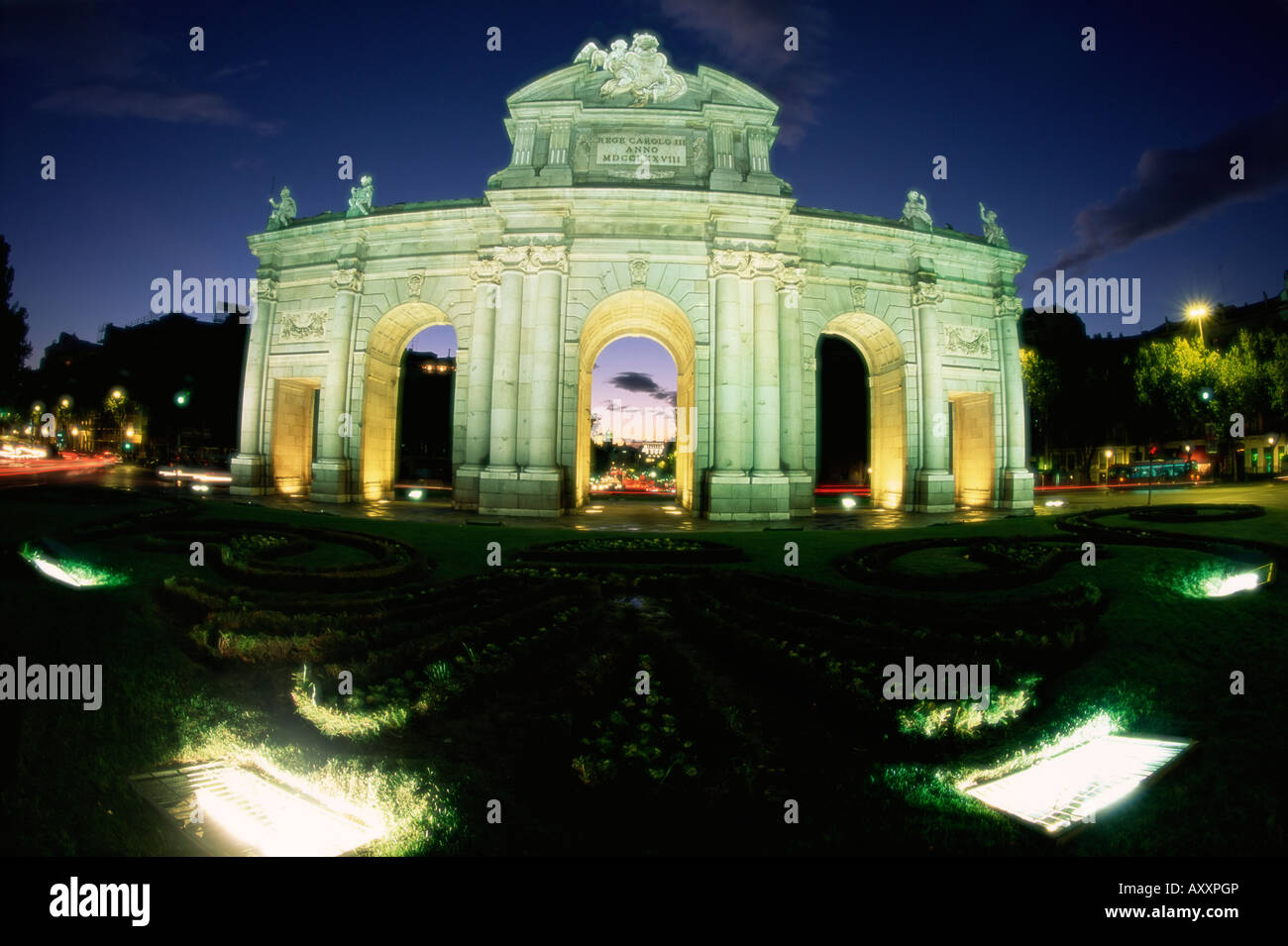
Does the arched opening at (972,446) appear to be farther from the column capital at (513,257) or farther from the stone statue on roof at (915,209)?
the column capital at (513,257)

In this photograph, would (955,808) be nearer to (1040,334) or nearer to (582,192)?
(582,192)

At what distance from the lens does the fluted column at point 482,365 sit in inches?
908

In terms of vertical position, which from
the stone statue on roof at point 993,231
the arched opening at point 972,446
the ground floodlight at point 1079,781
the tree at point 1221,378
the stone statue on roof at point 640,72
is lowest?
the ground floodlight at point 1079,781

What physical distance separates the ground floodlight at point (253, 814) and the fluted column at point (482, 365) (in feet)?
65.2

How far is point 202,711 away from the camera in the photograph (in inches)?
178

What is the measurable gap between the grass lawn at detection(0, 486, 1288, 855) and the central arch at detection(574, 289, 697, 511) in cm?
1636

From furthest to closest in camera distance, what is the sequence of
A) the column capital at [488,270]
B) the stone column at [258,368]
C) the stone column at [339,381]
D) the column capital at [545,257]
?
the stone column at [258,368]
the stone column at [339,381]
the column capital at [488,270]
the column capital at [545,257]

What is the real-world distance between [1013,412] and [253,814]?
31031mm

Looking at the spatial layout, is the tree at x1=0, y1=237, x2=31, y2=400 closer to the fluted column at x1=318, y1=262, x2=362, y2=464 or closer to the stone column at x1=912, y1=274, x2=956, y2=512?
the fluted column at x1=318, y1=262, x2=362, y2=464

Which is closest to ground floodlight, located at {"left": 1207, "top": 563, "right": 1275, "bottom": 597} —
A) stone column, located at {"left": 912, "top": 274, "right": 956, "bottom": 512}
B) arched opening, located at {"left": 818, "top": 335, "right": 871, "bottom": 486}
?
stone column, located at {"left": 912, "top": 274, "right": 956, "bottom": 512}

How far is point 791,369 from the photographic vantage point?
919 inches

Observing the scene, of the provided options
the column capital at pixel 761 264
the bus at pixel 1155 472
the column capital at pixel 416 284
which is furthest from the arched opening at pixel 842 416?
the column capital at pixel 416 284

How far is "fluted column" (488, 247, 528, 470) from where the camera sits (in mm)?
21859

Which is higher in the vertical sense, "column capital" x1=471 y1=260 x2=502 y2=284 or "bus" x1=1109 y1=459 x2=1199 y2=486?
"column capital" x1=471 y1=260 x2=502 y2=284
